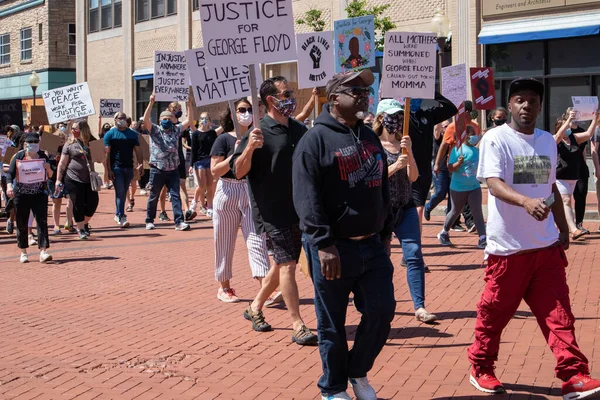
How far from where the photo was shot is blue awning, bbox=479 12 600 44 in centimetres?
2159

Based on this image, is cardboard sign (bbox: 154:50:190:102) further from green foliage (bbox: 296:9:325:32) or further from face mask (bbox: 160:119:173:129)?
green foliage (bbox: 296:9:325:32)

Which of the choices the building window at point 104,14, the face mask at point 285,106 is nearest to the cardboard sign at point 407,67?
the face mask at point 285,106

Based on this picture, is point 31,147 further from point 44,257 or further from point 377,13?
point 377,13

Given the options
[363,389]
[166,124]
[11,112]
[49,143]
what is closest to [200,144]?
[166,124]

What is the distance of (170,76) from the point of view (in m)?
15.9

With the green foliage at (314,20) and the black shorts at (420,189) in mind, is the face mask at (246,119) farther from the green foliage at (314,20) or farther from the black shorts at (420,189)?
the green foliage at (314,20)

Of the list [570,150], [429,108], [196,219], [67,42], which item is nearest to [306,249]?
[429,108]

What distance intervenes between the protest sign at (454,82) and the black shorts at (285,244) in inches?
252

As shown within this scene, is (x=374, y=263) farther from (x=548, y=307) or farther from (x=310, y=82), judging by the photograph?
(x=310, y=82)

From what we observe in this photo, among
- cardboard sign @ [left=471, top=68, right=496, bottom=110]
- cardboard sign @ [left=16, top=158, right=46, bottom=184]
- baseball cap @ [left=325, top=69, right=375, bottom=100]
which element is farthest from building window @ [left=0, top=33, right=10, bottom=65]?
baseball cap @ [left=325, top=69, right=375, bottom=100]

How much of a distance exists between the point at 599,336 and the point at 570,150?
6615mm

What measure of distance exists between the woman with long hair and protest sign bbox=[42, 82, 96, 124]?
11.2 ft

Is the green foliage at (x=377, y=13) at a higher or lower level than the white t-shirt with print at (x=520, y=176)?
higher

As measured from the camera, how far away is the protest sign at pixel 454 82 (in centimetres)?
1310
